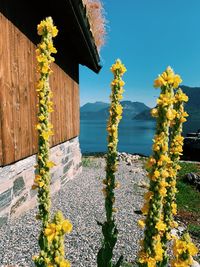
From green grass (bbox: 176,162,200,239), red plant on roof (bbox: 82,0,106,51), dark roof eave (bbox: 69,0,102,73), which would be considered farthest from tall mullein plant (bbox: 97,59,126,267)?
red plant on roof (bbox: 82,0,106,51)

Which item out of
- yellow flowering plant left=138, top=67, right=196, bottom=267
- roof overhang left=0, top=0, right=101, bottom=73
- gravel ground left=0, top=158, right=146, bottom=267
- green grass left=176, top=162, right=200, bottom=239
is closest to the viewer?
yellow flowering plant left=138, top=67, right=196, bottom=267

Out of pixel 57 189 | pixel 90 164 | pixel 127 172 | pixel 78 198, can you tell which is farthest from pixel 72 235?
pixel 90 164

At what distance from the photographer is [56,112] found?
35.8 feet

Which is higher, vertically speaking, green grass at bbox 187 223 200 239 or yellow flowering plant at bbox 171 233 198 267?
yellow flowering plant at bbox 171 233 198 267

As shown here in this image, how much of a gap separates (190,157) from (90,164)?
9741mm

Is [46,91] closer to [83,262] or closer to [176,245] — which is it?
[176,245]

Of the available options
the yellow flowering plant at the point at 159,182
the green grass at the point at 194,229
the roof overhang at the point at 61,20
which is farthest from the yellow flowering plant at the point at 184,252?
the green grass at the point at 194,229

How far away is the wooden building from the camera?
22.9 ft

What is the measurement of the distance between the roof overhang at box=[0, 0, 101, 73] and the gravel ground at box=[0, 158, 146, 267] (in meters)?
4.29

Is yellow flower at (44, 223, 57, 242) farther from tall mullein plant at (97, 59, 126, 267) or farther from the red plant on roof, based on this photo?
the red plant on roof

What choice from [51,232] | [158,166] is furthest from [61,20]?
[51,232]

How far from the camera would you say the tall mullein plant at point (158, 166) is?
8.44 ft

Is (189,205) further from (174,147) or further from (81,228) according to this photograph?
(174,147)

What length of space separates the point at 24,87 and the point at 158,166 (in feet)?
19.5
